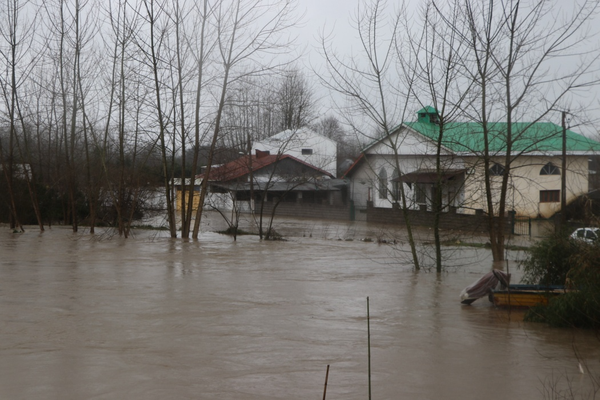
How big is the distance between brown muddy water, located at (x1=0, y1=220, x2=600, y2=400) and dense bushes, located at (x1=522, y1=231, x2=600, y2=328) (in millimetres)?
282

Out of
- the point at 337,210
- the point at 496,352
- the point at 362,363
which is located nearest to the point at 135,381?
the point at 362,363

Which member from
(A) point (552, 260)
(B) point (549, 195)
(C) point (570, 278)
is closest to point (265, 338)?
(C) point (570, 278)

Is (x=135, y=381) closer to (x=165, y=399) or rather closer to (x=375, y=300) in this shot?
(x=165, y=399)

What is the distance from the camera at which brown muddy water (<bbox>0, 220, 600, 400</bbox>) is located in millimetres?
8500

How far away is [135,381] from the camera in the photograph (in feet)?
28.0

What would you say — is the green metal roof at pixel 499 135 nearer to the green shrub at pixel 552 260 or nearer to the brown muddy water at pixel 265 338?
the green shrub at pixel 552 260

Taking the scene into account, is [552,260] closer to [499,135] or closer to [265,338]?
[499,135]

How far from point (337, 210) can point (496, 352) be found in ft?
126

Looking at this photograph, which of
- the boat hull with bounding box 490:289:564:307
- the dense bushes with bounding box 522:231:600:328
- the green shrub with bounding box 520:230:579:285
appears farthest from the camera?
the green shrub with bounding box 520:230:579:285

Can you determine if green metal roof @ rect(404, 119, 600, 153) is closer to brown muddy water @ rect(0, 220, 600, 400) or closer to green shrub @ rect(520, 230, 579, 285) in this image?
green shrub @ rect(520, 230, 579, 285)

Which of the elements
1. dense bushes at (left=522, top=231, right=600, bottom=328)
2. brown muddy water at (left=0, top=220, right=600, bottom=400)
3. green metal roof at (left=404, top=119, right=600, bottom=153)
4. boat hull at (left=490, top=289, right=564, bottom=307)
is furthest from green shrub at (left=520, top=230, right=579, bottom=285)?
green metal roof at (left=404, top=119, right=600, bottom=153)

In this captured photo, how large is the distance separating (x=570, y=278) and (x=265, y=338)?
5191 millimetres

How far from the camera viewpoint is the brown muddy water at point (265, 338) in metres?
8.50

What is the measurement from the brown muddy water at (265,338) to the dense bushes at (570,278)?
0.92 feet
